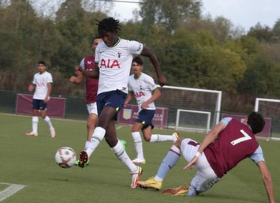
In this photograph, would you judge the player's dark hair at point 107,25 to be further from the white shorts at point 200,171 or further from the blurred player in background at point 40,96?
the blurred player in background at point 40,96

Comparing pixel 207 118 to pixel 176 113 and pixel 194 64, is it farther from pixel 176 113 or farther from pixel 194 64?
pixel 194 64

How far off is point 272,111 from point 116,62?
25501mm

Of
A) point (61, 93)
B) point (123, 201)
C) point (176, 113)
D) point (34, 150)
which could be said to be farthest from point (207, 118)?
point (123, 201)

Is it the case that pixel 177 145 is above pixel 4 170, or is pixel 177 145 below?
above

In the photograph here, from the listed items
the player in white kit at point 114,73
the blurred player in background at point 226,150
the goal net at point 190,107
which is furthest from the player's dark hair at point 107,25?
the goal net at point 190,107

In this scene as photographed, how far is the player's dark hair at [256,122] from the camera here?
771 cm

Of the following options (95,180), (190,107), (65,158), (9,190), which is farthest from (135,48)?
(190,107)

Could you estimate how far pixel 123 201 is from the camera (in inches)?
265

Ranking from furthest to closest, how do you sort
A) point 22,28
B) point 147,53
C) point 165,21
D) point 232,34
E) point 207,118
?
point 232,34
point 165,21
point 22,28
point 207,118
point 147,53

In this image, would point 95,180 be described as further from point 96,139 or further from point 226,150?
point 226,150

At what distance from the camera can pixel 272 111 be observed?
33062 mm

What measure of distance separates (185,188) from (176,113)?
2393cm

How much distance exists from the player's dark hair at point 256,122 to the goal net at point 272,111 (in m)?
23.1

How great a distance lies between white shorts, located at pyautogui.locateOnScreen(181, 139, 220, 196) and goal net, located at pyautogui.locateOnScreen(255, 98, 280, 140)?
23.1 metres
